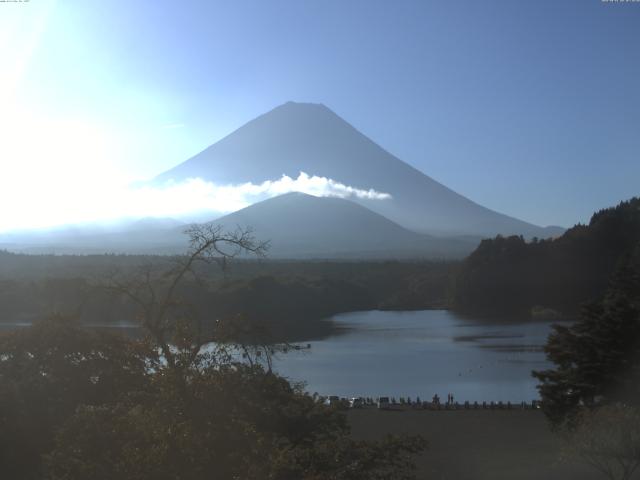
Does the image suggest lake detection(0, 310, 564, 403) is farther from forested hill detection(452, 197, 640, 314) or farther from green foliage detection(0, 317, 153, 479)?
green foliage detection(0, 317, 153, 479)

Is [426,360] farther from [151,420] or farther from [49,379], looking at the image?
[151,420]

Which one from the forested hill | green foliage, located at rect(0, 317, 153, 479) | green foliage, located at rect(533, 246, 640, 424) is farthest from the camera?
the forested hill

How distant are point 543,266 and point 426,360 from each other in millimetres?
16728

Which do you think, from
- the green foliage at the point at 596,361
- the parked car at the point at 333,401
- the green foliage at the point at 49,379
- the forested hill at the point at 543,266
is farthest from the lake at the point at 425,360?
the green foliage at the point at 49,379

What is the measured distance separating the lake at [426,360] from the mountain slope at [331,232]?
37.9 metres

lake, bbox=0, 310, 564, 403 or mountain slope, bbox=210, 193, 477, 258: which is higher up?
mountain slope, bbox=210, 193, 477, 258

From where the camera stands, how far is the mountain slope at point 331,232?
6556cm

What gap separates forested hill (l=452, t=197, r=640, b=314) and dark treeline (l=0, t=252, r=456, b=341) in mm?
2951

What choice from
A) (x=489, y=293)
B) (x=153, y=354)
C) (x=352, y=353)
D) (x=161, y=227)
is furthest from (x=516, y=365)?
(x=161, y=227)

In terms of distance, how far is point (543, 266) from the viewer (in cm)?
3216

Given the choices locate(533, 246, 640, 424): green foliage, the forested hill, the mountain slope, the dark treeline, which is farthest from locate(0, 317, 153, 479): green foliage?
→ the mountain slope

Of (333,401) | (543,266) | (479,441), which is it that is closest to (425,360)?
(479,441)

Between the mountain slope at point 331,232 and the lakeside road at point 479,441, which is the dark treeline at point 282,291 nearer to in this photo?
the lakeside road at point 479,441

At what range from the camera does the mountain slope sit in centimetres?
6556
